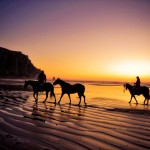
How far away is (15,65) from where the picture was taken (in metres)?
153

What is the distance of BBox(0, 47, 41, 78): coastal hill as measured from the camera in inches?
5797

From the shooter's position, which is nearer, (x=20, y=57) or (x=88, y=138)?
(x=88, y=138)

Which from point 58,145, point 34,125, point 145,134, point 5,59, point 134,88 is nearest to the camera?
point 58,145

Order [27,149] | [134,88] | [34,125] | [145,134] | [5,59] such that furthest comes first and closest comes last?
1. [5,59]
2. [134,88]
3. [34,125]
4. [145,134]
5. [27,149]

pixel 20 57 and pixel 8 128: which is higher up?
pixel 20 57

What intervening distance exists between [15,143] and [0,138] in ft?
1.99

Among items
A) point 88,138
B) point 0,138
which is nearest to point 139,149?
point 88,138

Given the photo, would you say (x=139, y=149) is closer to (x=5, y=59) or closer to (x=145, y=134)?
(x=145, y=134)

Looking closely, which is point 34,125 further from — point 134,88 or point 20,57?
point 20,57

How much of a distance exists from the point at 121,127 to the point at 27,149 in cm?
370

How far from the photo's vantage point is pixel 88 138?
538 cm

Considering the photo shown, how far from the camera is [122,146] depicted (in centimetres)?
477

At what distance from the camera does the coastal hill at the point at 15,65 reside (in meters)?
147

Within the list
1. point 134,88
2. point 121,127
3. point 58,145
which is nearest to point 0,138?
point 58,145
